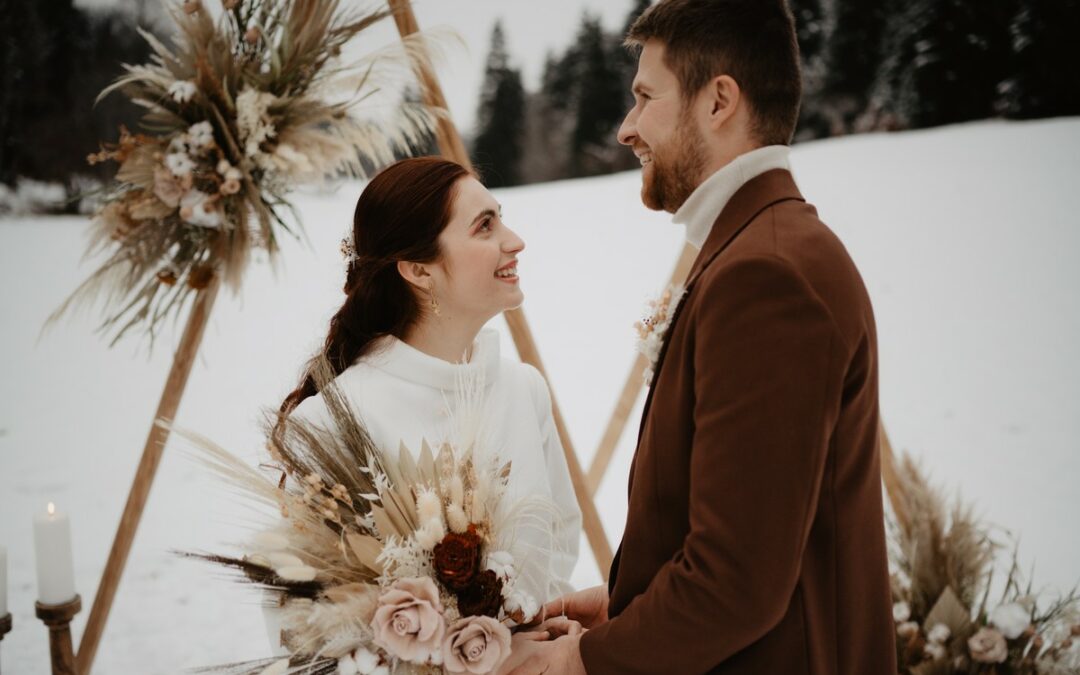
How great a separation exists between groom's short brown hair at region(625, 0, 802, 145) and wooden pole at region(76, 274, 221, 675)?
55.5 inches

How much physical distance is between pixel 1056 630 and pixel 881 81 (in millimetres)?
3464

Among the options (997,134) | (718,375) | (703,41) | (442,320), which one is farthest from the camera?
(997,134)

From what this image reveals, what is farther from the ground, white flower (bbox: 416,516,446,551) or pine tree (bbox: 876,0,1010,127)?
pine tree (bbox: 876,0,1010,127)

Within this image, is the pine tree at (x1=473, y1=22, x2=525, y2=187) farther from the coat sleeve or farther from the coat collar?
the coat sleeve

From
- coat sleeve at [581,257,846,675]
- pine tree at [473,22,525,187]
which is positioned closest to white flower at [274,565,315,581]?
coat sleeve at [581,257,846,675]

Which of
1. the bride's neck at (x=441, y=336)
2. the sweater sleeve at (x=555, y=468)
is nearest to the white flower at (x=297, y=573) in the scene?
the bride's neck at (x=441, y=336)

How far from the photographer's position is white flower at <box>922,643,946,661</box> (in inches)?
79.3

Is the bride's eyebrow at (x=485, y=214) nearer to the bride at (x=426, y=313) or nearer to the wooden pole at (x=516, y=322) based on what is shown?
the bride at (x=426, y=313)

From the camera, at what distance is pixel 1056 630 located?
2.05 metres

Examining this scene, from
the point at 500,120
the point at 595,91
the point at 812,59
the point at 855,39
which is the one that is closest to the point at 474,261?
the point at 500,120

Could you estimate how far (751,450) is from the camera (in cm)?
86

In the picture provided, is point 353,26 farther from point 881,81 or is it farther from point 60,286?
point 881,81

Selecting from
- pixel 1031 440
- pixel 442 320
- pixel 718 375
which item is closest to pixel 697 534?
pixel 718 375

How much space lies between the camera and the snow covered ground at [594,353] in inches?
115
